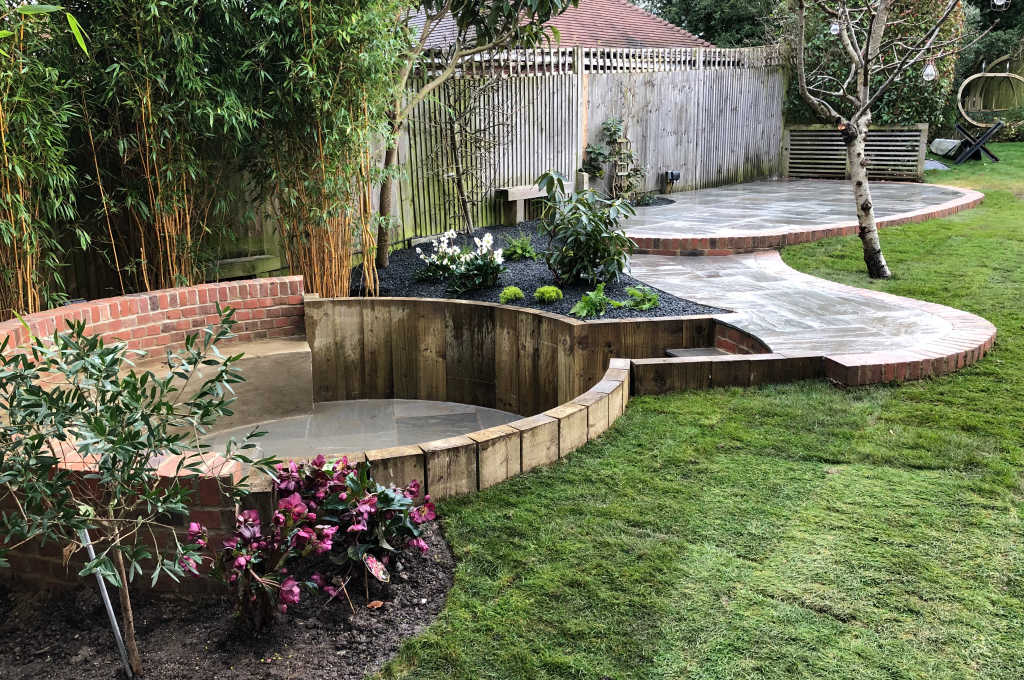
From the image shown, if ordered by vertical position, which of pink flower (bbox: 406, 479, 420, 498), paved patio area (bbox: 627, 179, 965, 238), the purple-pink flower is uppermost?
paved patio area (bbox: 627, 179, 965, 238)

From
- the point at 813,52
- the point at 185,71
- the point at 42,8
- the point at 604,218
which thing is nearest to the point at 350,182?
the point at 185,71

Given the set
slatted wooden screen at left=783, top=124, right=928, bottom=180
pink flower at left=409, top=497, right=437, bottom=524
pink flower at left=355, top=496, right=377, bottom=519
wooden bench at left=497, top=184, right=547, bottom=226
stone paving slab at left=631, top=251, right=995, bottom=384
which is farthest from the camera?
slatted wooden screen at left=783, top=124, right=928, bottom=180

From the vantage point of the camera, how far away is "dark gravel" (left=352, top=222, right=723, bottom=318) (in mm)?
5797

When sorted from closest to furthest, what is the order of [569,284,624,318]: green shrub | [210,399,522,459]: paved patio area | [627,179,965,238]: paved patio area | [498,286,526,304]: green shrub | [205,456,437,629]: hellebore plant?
[205,456,437,629]: hellebore plant → [210,399,522,459]: paved patio area → [569,284,624,318]: green shrub → [498,286,526,304]: green shrub → [627,179,965,238]: paved patio area

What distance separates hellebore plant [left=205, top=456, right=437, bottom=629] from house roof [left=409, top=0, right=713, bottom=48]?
15814 mm

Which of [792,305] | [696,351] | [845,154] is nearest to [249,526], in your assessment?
[696,351]

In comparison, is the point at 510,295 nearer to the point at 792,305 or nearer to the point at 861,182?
the point at 792,305

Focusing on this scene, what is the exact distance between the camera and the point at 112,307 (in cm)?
499

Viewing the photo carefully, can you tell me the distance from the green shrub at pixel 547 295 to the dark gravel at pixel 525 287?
4cm

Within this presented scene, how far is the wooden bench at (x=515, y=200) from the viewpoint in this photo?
930cm

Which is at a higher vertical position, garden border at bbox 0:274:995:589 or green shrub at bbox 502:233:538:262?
green shrub at bbox 502:233:538:262

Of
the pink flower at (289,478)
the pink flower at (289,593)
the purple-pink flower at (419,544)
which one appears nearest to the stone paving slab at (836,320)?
the purple-pink flower at (419,544)

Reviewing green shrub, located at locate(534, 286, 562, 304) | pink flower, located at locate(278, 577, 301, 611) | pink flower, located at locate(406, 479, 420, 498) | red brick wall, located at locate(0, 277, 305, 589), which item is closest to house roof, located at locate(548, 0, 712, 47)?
green shrub, located at locate(534, 286, 562, 304)

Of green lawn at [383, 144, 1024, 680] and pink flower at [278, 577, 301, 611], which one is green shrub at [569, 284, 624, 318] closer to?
green lawn at [383, 144, 1024, 680]
